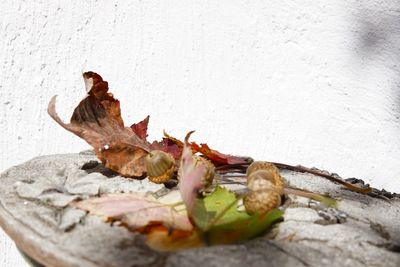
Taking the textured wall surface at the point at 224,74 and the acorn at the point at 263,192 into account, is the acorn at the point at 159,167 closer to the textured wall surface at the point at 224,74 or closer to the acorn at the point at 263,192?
the acorn at the point at 263,192

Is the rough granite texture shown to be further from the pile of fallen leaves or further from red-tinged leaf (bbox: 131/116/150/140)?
red-tinged leaf (bbox: 131/116/150/140)

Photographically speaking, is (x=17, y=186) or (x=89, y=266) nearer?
(x=89, y=266)

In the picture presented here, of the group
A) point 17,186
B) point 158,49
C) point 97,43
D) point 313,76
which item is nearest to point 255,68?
point 313,76

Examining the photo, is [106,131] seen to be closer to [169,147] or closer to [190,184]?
[169,147]

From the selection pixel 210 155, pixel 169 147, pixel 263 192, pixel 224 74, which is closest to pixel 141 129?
pixel 169 147

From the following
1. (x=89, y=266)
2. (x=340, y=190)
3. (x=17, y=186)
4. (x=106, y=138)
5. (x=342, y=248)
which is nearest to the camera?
(x=89, y=266)

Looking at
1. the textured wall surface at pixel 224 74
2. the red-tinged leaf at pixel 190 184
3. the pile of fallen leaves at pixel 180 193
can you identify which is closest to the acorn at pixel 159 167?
the pile of fallen leaves at pixel 180 193

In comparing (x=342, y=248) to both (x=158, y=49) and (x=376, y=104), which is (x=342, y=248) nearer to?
(x=376, y=104)
